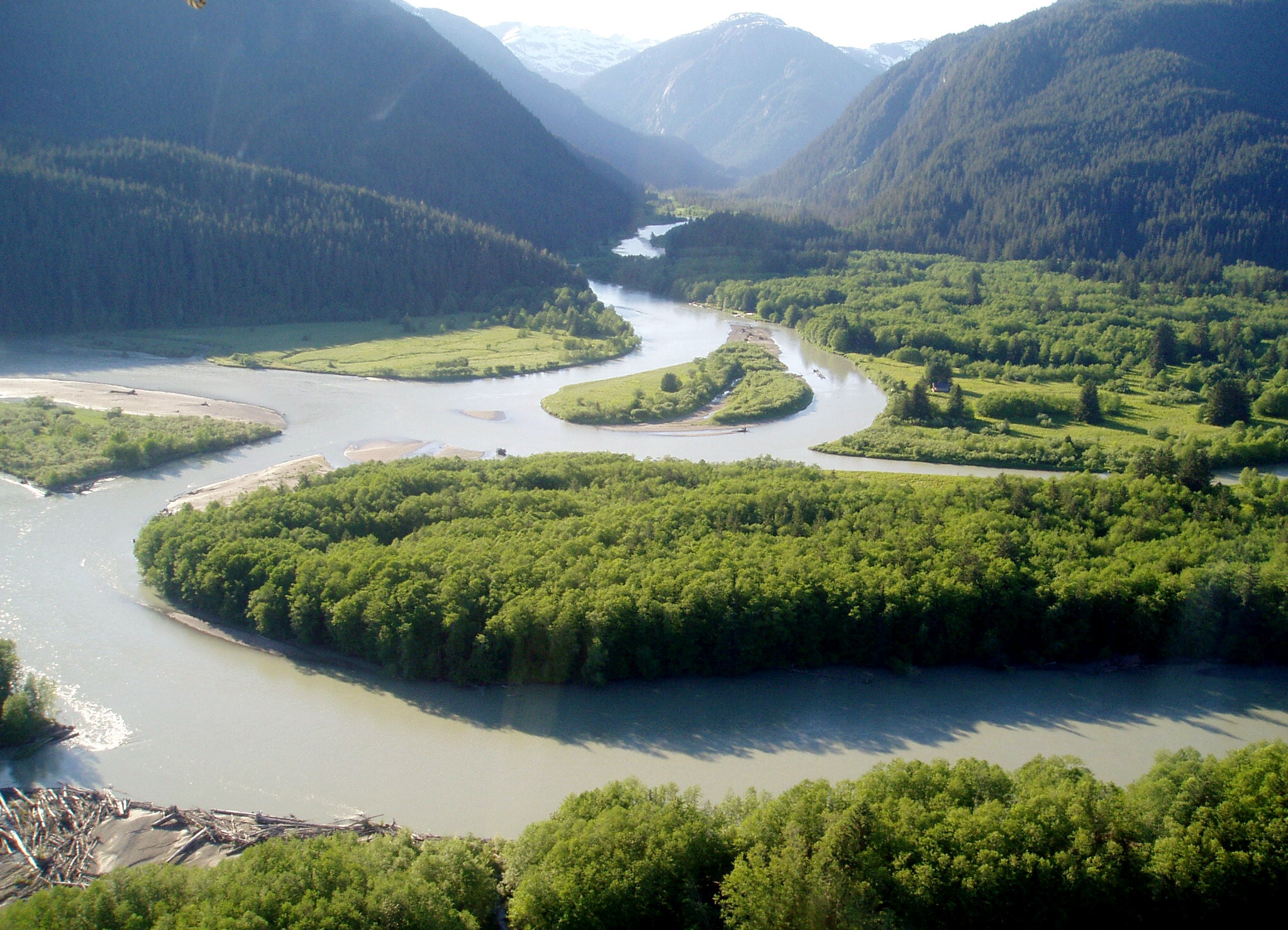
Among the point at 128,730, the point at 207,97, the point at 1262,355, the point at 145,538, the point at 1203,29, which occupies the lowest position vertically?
the point at 128,730

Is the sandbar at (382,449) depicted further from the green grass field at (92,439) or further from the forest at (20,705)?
the forest at (20,705)

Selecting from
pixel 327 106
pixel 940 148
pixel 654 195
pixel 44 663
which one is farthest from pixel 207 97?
pixel 44 663

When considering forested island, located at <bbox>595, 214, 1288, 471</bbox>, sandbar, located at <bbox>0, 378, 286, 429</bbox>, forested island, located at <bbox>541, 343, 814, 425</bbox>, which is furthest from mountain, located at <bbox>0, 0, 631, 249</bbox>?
forested island, located at <bbox>541, 343, 814, 425</bbox>

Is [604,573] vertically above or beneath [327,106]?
beneath

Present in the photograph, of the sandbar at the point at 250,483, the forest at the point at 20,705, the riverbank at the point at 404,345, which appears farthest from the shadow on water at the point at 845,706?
the riverbank at the point at 404,345

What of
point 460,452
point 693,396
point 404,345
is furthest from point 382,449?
point 404,345

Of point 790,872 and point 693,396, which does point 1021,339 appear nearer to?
point 693,396

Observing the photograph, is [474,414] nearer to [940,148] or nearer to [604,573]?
[604,573]
